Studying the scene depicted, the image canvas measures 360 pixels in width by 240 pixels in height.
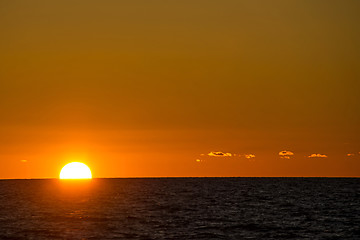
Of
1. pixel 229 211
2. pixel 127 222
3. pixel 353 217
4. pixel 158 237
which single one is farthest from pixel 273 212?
pixel 158 237

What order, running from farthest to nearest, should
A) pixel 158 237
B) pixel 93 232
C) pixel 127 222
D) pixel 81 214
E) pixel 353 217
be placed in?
pixel 81 214, pixel 353 217, pixel 127 222, pixel 93 232, pixel 158 237

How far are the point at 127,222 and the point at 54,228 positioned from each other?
405 inches

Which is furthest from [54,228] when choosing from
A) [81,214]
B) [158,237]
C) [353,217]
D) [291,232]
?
[353,217]

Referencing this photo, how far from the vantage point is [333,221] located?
79.5 m

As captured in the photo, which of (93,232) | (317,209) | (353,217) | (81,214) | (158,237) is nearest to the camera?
(158,237)

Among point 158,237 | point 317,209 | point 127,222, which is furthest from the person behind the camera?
point 317,209

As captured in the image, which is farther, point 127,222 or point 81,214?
point 81,214

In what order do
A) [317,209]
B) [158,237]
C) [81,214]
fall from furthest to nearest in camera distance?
[317,209]
[81,214]
[158,237]

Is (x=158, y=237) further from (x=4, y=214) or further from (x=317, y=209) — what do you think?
(x=317, y=209)

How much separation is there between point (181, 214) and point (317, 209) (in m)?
24.5

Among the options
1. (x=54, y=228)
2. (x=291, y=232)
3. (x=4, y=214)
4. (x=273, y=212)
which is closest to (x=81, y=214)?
(x=4, y=214)

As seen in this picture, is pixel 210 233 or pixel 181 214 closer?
pixel 210 233

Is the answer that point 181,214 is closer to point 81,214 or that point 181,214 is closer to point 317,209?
point 81,214

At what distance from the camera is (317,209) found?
101 m
